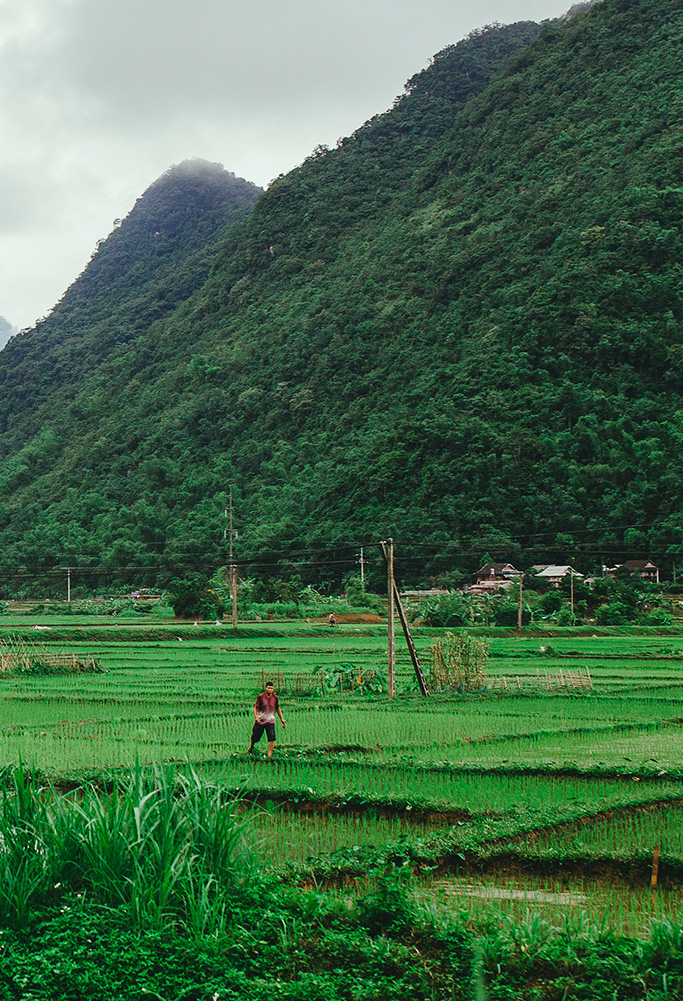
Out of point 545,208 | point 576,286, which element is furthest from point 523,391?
point 545,208

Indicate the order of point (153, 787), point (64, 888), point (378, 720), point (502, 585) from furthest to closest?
1. point (502, 585)
2. point (378, 720)
3. point (153, 787)
4. point (64, 888)

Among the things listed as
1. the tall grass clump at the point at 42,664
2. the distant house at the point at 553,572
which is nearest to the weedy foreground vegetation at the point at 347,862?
the tall grass clump at the point at 42,664

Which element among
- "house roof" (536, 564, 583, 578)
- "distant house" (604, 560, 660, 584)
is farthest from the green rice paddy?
"house roof" (536, 564, 583, 578)

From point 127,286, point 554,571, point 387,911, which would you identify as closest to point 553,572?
point 554,571

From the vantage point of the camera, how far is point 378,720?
18.5 meters

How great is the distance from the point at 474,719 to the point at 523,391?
5579 cm

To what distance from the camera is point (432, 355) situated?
89438 mm

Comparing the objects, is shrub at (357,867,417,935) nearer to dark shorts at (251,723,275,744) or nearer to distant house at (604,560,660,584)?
dark shorts at (251,723,275,744)

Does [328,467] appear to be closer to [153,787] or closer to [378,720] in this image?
[378,720]

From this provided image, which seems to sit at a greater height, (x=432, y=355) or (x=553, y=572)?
(x=432, y=355)

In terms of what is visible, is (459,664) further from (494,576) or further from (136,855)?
(494,576)

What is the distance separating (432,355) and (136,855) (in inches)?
3359

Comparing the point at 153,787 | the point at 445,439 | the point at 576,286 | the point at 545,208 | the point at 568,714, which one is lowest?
the point at 568,714

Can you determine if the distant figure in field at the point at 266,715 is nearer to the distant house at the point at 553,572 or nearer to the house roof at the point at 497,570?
the distant house at the point at 553,572
